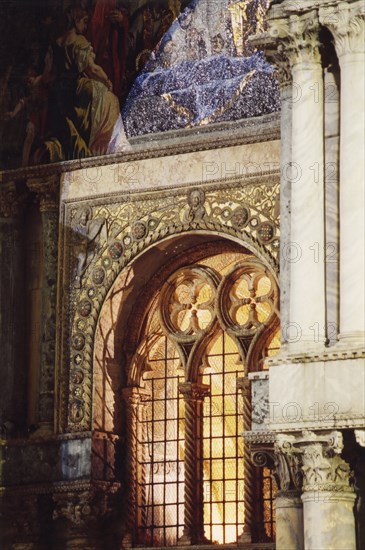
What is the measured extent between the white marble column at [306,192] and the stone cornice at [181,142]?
4848 mm

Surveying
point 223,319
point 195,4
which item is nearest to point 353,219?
point 223,319

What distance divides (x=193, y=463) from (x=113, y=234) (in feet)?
12.0

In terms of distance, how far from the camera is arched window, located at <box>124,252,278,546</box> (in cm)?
2350

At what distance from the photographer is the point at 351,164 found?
17.6m

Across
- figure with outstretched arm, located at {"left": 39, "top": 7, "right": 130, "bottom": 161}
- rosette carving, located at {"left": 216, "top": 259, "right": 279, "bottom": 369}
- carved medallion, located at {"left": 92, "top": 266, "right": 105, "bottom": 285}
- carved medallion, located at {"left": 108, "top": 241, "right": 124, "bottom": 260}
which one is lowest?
rosette carving, located at {"left": 216, "top": 259, "right": 279, "bottom": 369}

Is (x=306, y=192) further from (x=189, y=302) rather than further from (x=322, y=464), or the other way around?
(x=189, y=302)

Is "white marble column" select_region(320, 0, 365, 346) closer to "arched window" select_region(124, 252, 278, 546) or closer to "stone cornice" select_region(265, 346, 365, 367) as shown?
"stone cornice" select_region(265, 346, 365, 367)

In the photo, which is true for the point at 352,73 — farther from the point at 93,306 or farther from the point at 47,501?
the point at 47,501

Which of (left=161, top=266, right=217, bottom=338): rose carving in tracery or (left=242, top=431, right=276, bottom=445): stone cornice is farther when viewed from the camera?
(left=161, top=266, right=217, bottom=338): rose carving in tracery

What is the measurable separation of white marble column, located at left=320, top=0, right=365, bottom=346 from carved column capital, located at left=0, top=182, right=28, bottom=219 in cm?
864

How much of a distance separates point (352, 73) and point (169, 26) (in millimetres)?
7544

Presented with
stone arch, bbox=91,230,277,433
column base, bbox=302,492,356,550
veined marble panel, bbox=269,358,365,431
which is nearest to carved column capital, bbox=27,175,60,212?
stone arch, bbox=91,230,277,433

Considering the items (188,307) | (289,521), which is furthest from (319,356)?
(188,307)

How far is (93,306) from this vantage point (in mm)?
24312
